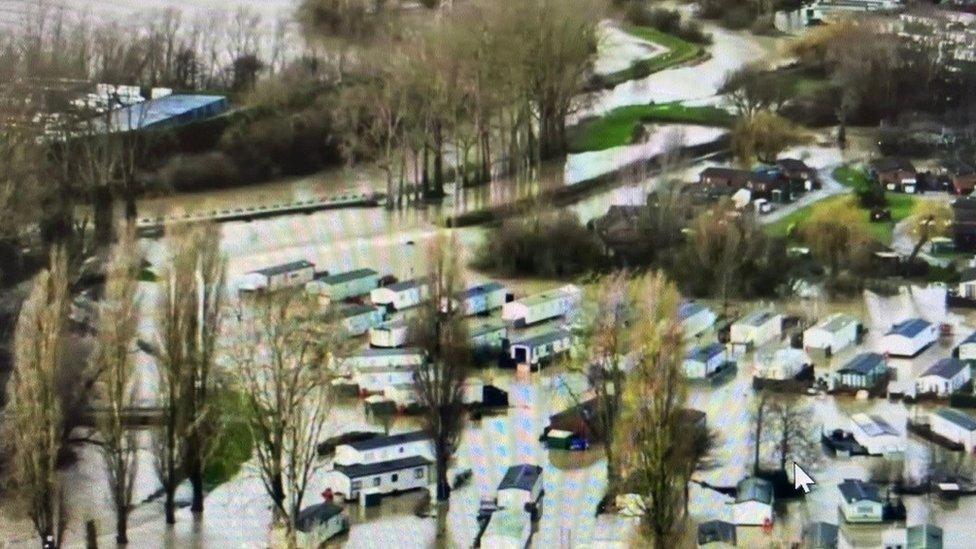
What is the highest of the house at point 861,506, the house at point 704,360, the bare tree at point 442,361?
the bare tree at point 442,361

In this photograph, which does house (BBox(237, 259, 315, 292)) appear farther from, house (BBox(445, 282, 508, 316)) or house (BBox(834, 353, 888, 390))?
house (BBox(834, 353, 888, 390))

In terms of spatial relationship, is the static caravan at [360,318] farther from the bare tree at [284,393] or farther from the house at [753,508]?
the house at [753,508]

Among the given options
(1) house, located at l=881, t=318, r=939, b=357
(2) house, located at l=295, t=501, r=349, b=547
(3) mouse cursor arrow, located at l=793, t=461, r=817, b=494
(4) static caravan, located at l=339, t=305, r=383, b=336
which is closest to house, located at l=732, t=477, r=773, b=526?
(3) mouse cursor arrow, located at l=793, t=461, r=817, b=494

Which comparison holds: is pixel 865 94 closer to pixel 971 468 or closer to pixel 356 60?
pixel 356 60

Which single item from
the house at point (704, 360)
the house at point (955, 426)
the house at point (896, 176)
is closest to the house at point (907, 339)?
the house at point (704, 360)

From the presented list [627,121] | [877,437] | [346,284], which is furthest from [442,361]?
[627,121]

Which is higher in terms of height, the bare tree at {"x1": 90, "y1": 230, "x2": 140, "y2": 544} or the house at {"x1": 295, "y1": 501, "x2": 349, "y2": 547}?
the bare tree at {"x1": 90, "y1": 230, "x2": 140, "y2": 544}
